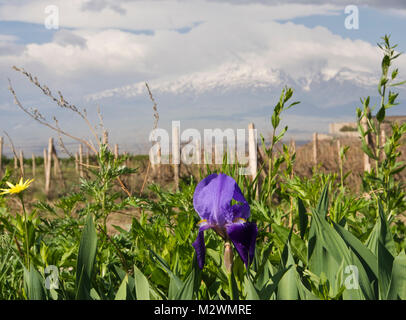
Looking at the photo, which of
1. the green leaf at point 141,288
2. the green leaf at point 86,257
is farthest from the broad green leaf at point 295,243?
the green leaf at point 86,257

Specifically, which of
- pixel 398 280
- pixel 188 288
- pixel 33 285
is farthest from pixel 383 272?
pixel 33 285

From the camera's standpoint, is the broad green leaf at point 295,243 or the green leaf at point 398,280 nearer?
the green leaf at point 398,280

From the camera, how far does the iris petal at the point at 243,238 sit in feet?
3.33

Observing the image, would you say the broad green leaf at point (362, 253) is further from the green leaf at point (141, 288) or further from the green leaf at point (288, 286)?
the green leaf at point (141, 288)

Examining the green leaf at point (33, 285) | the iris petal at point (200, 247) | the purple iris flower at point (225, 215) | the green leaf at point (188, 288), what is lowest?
the green leaf at point (33, 285)

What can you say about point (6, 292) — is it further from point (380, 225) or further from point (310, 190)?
point (380, 225)

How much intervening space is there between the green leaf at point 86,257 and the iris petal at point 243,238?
17.5 inches

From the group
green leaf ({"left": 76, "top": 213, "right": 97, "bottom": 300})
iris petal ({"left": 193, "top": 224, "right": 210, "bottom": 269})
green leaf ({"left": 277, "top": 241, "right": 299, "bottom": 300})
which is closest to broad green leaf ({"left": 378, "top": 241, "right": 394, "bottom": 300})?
green leaf ({"left": 277, "top": 241, "right": 299, "bottom": 300})

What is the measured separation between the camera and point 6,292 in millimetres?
1671

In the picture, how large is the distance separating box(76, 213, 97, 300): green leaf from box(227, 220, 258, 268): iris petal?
44 centimetres

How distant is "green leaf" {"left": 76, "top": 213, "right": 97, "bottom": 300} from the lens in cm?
123

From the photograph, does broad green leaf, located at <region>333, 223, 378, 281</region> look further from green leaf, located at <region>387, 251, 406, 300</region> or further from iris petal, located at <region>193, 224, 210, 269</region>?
iris petal, located at <region>193, 224, 210, 269</region>

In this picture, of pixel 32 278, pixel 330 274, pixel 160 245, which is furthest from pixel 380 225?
pixel 32 278

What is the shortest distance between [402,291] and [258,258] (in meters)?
0.41
